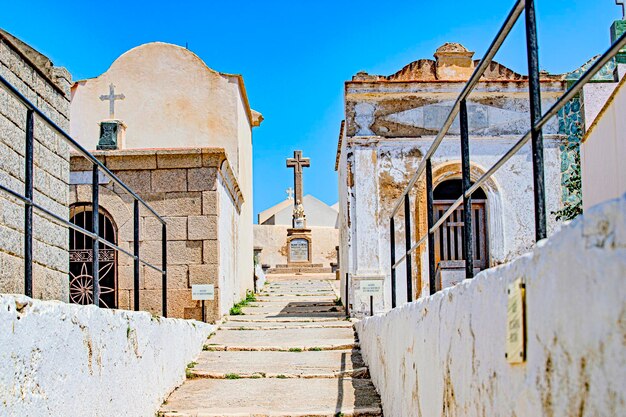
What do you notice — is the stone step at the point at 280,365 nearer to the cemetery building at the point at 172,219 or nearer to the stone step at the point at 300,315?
the cemetery building at the point at 172,219

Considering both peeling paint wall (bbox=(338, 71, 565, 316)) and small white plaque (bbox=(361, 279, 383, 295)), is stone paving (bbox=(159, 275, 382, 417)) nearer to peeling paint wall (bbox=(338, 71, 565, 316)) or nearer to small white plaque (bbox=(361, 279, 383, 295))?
small white plaque (bbox=(361, 279, 383, 295))

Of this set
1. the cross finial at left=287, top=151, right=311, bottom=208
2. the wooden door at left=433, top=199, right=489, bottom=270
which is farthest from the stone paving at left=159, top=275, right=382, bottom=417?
the cross finial at left=287, top=151, right=311, bottom=208

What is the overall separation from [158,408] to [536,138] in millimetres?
4046

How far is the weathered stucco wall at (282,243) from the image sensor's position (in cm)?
3550

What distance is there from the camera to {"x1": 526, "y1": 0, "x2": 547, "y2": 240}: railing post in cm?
232

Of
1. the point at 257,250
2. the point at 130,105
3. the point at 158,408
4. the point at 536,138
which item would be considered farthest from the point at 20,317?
the point at 257,250

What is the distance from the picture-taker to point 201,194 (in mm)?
10609

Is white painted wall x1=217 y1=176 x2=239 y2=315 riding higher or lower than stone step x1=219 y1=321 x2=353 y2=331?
higher

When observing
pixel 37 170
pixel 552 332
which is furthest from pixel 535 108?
pixel 37 170

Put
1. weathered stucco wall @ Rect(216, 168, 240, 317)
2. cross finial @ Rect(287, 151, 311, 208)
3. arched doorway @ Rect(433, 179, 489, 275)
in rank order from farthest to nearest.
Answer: cross finial @ Rect(287, 151, 311, 208)
arched doorway @ Rect(433, 179, 489, 275)
weathered stucco wall @ Rect(216, 168, 240, 317)

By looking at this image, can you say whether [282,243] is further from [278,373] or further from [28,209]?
[28,209]

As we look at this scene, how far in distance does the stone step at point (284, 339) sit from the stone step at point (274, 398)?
167 centimetres

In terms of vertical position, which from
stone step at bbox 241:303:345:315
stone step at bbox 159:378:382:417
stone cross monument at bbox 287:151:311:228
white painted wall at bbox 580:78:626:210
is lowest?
stone step at bbox 159:378:382:417

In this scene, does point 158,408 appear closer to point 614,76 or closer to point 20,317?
point 20,317
